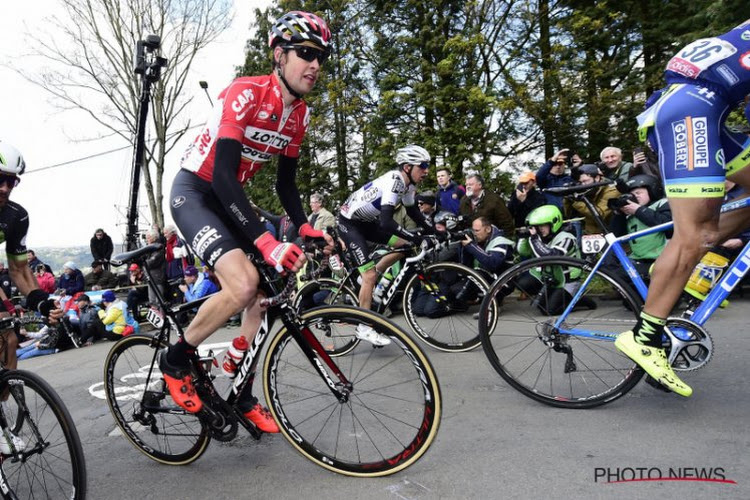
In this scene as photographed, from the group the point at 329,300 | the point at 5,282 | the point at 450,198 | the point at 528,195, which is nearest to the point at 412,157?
the point at 329,300

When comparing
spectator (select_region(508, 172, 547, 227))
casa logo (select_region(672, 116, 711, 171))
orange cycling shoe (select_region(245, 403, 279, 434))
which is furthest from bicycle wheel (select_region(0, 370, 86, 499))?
spectator (select_region(508, 172, 547, 227))

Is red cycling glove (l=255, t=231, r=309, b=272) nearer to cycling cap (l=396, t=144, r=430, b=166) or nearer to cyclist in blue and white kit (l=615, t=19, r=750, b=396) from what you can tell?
cyclist in blue and white kit (l=615, t=19, r=750, b=396)

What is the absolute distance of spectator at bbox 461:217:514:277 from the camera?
5695mm

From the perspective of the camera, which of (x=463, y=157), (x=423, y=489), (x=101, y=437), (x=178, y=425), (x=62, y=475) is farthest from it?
(x=463, y=157)

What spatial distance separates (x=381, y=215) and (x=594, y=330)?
2.35 metres

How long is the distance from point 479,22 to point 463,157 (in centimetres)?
334

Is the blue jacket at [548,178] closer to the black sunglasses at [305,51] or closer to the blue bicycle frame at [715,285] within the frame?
the blue bicycle frame at [715,285]

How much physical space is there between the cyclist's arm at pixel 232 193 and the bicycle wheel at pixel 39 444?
1047 millimetres

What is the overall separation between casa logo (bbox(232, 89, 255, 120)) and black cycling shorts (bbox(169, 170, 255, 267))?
496mm

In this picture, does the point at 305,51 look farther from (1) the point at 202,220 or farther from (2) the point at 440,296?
(2) the point at 440,296

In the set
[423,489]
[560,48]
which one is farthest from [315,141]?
[423,489]

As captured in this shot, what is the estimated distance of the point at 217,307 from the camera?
228cm

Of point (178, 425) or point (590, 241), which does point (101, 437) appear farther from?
point (590, 241)

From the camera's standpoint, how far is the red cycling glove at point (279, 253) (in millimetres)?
2020
